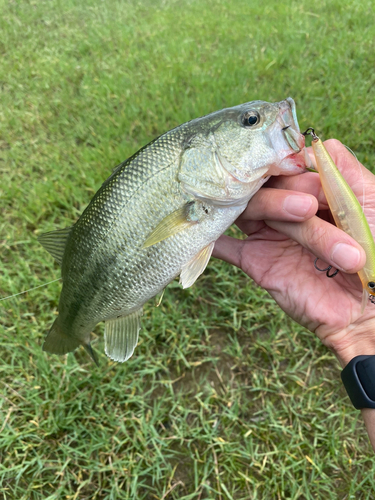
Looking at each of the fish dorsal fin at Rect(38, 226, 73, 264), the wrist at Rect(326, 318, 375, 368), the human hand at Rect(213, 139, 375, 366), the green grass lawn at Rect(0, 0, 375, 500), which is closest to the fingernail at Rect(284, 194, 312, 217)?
the human hand at Rect(213, 139, 375, 366)

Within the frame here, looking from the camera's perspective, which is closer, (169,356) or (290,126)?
(290,126)

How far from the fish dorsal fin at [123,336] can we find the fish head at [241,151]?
2.42 feet

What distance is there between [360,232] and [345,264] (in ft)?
0.60

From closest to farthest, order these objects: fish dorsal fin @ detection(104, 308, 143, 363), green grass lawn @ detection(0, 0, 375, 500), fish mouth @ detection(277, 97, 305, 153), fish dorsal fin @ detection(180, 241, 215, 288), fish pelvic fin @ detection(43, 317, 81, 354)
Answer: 1. fish mouth @ detection(277, 97, 305, 153)
2. fish dorsal fin @ detection(180, 241, 215, 288)
3. fish dorsal fin @ detection(104, 308, 143, 363)
4. fish pelvic fin @ detection(43, 317, 81, 354)
5. green grass lawn @ detection(0, 0, 375, 500)

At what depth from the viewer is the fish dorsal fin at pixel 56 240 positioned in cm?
175

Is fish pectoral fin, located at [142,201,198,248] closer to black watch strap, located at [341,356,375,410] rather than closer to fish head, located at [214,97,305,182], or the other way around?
Result: fish head, located at [214,97,305,182]

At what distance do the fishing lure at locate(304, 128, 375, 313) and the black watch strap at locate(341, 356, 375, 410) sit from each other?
0.28 meters

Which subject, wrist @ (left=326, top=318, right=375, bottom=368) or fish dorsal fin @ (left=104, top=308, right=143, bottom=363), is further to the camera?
fish dorsal fin @ (left=104, top=308, right=143, bottom=363)

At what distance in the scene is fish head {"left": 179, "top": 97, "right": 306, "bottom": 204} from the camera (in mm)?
1394

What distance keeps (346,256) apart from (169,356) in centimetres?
152

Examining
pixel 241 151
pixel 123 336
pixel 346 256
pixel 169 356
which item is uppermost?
pixel 241 151

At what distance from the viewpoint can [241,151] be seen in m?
1.42

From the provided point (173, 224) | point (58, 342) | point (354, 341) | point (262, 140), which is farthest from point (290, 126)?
point (58, 342)

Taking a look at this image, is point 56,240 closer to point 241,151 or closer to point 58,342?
point 58,342
